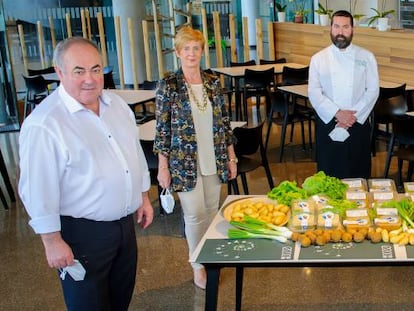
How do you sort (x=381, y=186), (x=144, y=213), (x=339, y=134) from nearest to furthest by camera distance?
(x=144, y=213), (x=381, y=186), (x=339, y=134)

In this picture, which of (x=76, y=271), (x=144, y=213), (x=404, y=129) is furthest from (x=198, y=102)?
(x=404, y=129)

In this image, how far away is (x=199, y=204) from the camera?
355cm

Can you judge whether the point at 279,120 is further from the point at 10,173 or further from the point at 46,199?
the point at 46,199

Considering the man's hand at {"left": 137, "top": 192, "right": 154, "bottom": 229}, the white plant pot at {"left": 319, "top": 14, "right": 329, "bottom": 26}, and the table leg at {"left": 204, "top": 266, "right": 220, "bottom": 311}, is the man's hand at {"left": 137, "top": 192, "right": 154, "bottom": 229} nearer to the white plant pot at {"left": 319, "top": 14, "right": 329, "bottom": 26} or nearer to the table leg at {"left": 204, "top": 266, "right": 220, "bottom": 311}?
the table leg at {"left": 204, "top": 266, "right": 220, "bottom": 311}

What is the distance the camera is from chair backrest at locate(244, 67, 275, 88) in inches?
318

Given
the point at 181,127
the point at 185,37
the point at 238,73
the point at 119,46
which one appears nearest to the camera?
the point at 185,37

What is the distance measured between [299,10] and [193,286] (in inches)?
291

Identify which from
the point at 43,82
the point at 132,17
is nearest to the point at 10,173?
the point at 43,82

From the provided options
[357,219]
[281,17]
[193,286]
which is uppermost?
[281,17]

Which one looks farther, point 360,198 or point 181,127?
point 181,127

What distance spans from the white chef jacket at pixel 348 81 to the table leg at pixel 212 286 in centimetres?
235

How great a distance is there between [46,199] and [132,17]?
28.5 ft

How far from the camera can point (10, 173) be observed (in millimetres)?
6816

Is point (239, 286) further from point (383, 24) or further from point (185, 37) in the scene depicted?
point (383, 24)
